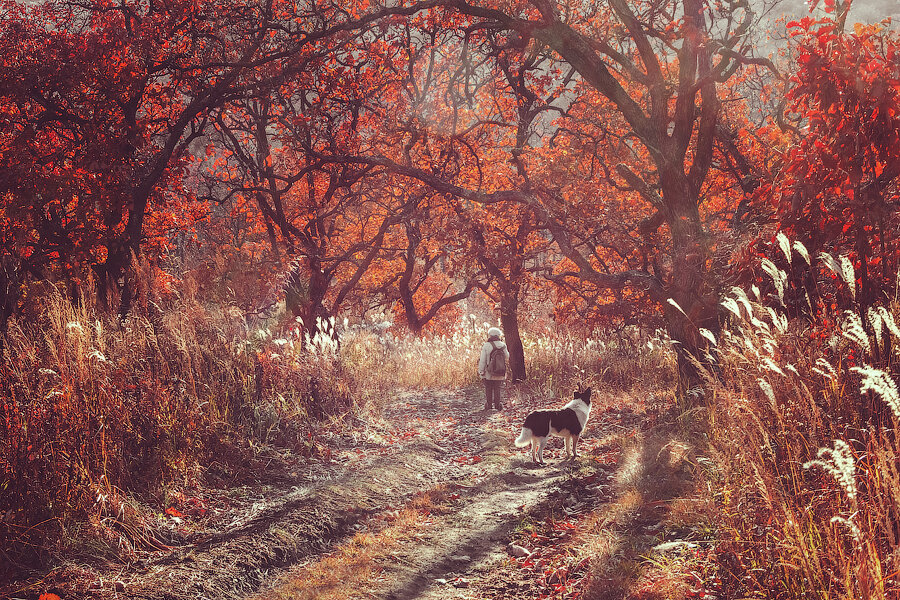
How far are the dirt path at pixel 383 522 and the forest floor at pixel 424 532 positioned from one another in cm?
2

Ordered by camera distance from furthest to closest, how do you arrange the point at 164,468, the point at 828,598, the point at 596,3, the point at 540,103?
1. the point at 540,103
2. the point at 596,3
3. the point at 164,468
4. the point at 828,598

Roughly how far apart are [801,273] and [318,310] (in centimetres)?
1164

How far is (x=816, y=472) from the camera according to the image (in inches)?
136

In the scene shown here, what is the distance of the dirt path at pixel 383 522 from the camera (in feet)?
14.9

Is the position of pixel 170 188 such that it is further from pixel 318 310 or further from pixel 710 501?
pixel 710 501

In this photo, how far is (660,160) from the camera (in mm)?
9008

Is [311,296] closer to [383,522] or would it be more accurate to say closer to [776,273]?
[383,522]

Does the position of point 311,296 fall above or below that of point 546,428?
above

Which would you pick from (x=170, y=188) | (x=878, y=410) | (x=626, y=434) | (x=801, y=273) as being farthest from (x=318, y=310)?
(x=878, y=410)

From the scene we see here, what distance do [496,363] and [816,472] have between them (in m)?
8.47

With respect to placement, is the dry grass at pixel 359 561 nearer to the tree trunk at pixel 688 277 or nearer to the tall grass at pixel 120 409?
the tall grass at pixel 120 409

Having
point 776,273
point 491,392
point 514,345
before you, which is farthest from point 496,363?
point 776,273

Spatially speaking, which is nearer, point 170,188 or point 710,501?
point 710,501

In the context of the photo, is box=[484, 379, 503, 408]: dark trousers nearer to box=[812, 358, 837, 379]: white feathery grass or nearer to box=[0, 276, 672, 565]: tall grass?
box=[0, 276, 672, 565]: tall grass
